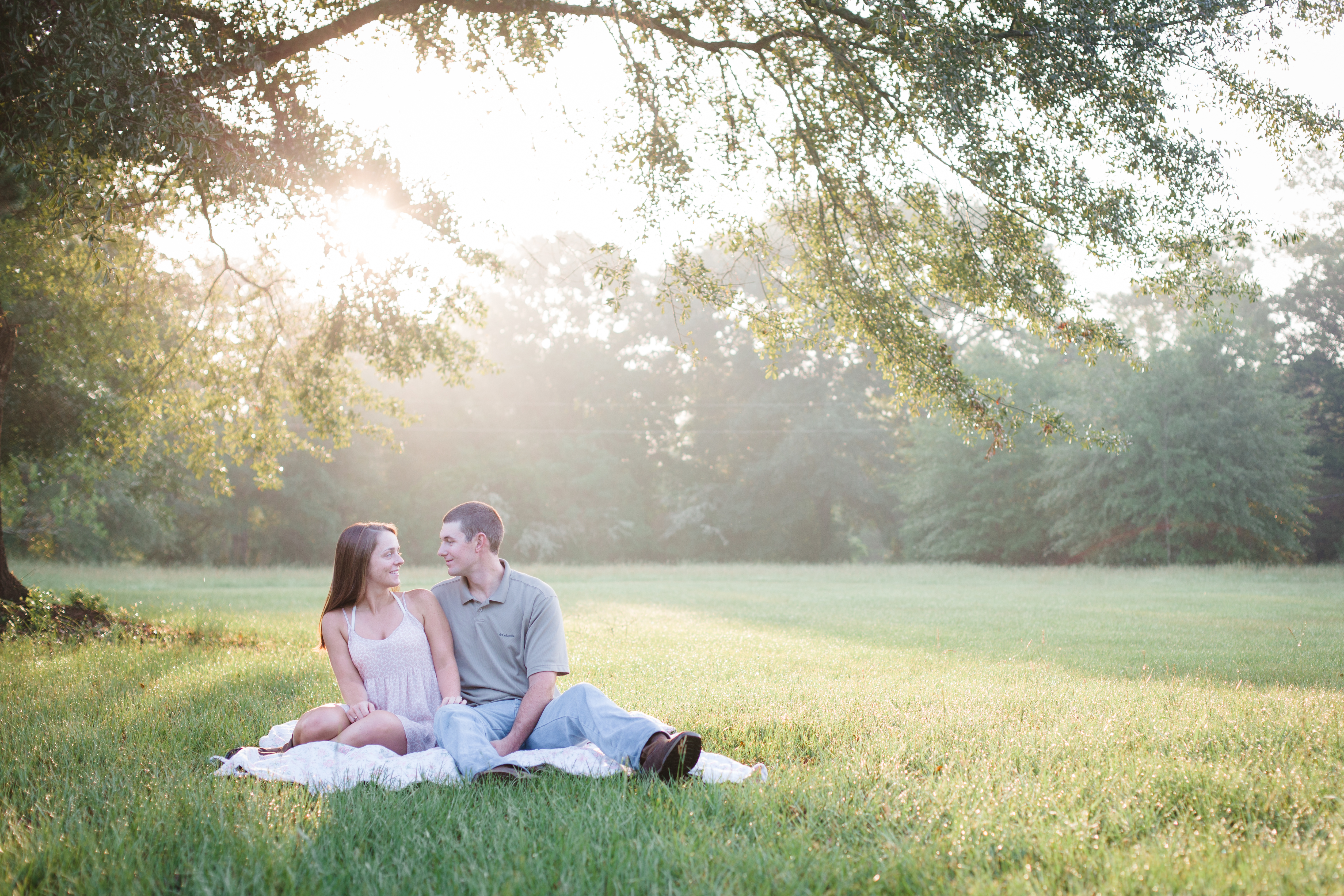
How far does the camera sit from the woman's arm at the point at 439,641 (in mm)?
5191

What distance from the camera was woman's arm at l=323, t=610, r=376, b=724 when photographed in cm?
510

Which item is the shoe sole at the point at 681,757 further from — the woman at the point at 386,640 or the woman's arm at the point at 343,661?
the woman's arm at the point at 343,661

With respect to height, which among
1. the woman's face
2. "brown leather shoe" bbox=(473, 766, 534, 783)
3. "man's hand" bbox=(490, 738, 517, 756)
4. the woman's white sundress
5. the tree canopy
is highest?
the tree canopy

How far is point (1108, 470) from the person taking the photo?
3947cm

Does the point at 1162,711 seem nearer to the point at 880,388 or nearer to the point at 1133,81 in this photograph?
the point at 1133,81

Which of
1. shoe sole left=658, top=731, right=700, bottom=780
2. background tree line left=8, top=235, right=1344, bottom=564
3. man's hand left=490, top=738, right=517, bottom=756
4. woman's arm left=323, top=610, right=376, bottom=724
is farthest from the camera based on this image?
background tree line left=8, top=235, right=1344, bottom=564

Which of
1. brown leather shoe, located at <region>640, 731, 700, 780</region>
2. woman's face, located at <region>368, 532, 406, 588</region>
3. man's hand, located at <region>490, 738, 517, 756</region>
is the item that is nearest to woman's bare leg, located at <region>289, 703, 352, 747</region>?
man's hand, located at <region>490, 738, 517, 756</region>

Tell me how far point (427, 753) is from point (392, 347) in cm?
952

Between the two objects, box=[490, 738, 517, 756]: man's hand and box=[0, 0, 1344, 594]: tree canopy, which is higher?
box=[0, 0, 1344, 594]: tree canopy

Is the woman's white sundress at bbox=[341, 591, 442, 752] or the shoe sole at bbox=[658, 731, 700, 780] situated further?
the woman's white sundress at bbox=[341, 591, 442, 752]

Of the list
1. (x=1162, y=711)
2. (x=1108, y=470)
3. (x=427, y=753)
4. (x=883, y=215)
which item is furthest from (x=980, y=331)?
(x=427, y=753)

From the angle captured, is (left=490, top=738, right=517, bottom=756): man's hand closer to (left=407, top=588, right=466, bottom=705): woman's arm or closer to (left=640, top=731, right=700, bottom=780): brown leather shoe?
(left=407, top=588, right=466, bottom=705): woman's arm

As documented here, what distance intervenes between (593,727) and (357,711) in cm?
133

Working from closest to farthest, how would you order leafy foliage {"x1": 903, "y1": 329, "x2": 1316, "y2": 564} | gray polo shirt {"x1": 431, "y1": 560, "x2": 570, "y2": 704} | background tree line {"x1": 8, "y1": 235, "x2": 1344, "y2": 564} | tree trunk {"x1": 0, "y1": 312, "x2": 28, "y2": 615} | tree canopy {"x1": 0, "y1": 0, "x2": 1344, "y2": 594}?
gray polo shirt {"x1": 431, "y1": 560, "x2": 570, "y2": 704}
tree canopy {"x1": 0, "y1": 0, "x2": 1344, "y2": 594}
tree trunk {"x1": 0, "y1": 312, "x2": 28, "y2": 615}
leafy foliage {"x1": 903, "y1": 329, "x2": 1316, "y2": 564}
background tree line {"x1": 8, "y1": 235, "x2": 1344, "y2": 564}
